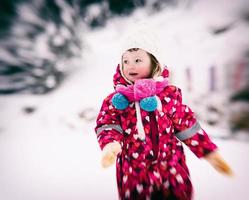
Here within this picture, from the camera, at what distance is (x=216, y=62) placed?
115cm

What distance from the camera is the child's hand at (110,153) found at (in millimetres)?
811

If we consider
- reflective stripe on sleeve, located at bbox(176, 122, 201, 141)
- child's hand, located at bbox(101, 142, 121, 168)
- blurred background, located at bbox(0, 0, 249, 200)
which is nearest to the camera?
child's hand, located at bbox(101, 142, 121, 168)

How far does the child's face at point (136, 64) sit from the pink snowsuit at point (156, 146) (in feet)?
0.09

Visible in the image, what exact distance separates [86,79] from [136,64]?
32 centimetres

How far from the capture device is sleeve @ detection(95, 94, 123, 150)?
34.1 inches

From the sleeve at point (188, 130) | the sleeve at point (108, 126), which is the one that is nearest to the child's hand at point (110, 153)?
the sleeve at point (108, 126)

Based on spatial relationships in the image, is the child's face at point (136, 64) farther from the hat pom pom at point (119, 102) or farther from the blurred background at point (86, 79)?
the blurred background at point (86, 79)

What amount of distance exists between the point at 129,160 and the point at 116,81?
193 mm

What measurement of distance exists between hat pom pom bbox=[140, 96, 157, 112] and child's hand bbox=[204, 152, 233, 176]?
17 cm

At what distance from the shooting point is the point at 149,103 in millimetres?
875

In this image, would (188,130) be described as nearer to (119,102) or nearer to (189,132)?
(189,132)

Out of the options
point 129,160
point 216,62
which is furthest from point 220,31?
point 129,160

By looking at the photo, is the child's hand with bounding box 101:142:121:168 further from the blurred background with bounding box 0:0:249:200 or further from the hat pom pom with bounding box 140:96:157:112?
the blurred background with bounding box 0:0:249:200

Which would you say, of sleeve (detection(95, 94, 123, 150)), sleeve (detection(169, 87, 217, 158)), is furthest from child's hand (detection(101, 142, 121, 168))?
sleeve (detection(169, 87, 217, 158))
